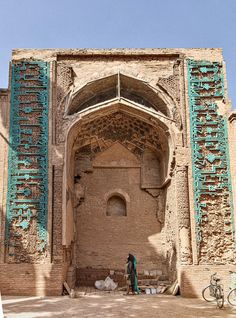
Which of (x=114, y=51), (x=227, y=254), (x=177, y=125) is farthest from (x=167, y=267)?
(x=114, y=51)

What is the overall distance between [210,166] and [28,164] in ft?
17.1

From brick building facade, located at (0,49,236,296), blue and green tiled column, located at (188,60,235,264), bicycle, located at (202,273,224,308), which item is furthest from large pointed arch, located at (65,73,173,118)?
bicycle, located at (202,273,224,308)

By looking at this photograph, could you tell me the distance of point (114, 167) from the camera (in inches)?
556

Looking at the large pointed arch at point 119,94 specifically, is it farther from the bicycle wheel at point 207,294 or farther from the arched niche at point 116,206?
the bicycle wheel at point 207,294

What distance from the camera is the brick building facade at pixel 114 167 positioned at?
1119 centimetres

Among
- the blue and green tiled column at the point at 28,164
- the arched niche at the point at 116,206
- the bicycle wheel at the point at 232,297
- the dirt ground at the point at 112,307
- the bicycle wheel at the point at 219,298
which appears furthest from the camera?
the arched niche at the point at 116,206

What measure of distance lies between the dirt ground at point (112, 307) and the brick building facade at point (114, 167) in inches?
36.0

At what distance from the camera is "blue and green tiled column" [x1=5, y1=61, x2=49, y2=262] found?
11.2 m

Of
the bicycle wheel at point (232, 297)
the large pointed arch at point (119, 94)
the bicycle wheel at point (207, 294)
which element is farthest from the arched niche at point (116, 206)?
the bicycle wheel at point (232, 297)

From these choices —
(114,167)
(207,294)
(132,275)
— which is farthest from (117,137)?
(207,294)

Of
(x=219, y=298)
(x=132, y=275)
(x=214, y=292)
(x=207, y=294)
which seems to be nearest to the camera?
(x=219, y=298)

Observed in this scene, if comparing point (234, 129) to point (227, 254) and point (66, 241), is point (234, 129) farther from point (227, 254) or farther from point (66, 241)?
point (66, 241)

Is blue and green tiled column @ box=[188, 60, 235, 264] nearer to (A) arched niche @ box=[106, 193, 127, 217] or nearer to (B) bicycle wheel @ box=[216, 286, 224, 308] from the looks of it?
(B) bicycle wheel @ box=[216, 286, 224, 308]

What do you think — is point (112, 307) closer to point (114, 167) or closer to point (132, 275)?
point (132, 275)
